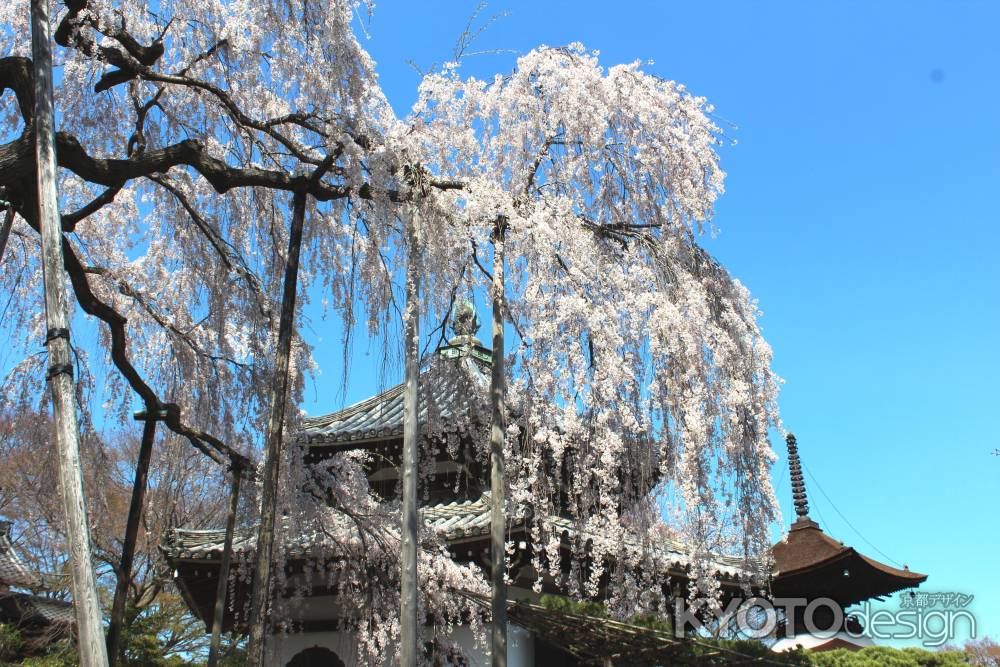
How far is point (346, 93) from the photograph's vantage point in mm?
7215

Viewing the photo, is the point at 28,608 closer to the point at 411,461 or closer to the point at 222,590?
the point at 222,590

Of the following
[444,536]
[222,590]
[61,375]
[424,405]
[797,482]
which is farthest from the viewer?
[797,482]

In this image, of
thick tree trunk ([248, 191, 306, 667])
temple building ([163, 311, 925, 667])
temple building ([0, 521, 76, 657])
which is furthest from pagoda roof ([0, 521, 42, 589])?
thick tree trunk ([248, 191, 306, 667])

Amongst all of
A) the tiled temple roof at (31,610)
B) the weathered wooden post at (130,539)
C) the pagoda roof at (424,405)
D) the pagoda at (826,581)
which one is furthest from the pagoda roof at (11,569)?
the pagoda at (826,581)

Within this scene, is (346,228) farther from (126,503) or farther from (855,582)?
(126,503)

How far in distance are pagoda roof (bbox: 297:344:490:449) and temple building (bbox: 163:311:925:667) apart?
0.04ft

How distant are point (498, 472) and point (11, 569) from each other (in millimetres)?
15869

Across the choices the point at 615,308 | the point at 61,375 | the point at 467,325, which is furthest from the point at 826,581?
the point at 61,375

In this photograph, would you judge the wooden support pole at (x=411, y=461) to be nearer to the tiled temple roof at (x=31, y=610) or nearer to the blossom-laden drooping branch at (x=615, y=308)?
the blossom-laden drooping branch at (x=615, y=308)

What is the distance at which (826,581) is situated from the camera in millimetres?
16344

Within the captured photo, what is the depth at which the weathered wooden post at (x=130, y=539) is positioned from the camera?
7.53m

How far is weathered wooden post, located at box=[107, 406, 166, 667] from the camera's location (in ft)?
24.7

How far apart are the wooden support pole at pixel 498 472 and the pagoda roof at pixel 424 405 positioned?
0.68m

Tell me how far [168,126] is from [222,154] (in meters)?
0.62
